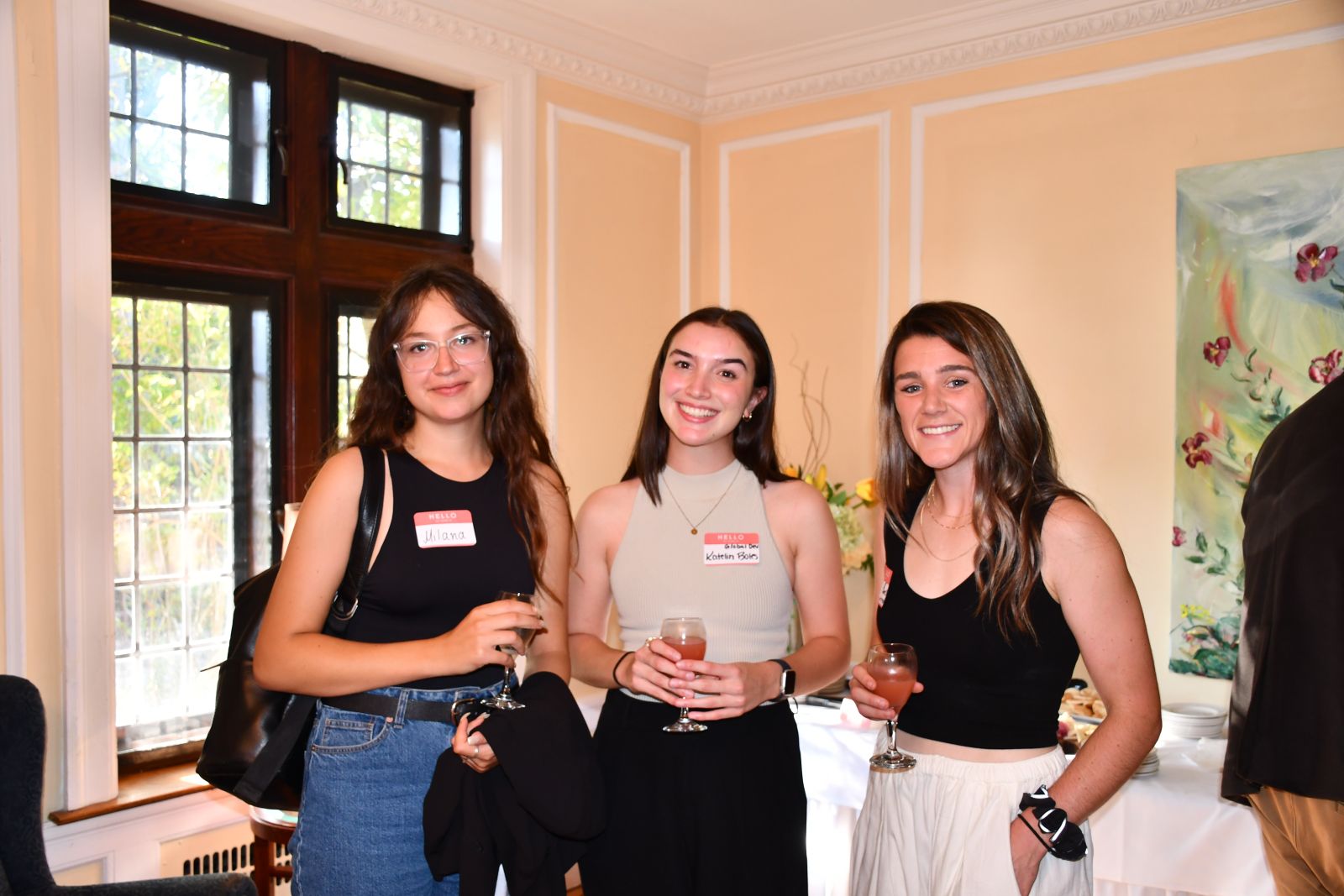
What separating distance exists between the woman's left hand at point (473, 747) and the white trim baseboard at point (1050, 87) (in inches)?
111

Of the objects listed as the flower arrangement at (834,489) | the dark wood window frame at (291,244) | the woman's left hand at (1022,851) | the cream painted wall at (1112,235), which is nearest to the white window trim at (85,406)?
the dark wood window frame at (291,244)

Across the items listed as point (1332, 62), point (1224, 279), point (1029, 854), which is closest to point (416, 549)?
point (1029, 854)

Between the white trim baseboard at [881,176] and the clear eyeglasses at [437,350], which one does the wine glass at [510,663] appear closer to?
the clear eyeglasses at [437,350]

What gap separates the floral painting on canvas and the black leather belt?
2.73m

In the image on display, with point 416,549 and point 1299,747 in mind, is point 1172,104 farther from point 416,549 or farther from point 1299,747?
point 416,549

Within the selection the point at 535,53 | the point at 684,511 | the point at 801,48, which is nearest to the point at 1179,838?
the point at 684,511

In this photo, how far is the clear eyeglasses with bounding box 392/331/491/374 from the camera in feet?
6.28

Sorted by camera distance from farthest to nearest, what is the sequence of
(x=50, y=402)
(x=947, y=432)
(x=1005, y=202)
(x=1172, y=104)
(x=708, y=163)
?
(x=708, y=163) → (x=1005, y=202) → (x=1172, y=104) → (x=50, y=402) → (x=947, y=432)

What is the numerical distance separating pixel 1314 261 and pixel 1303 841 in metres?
2.18

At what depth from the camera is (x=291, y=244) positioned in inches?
144

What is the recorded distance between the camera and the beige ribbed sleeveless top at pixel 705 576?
6.63 feet

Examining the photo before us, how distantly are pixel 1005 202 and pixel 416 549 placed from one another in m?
3.00

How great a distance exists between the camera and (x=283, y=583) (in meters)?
1.80

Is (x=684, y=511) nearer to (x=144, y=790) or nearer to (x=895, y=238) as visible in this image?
(x=144, y=790)
